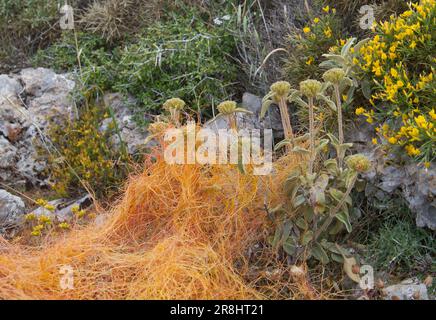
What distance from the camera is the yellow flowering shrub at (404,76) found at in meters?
3.39

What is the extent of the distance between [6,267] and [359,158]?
2064 millimetres

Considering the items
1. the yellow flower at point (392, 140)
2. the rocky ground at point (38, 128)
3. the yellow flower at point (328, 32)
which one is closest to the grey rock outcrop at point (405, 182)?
the rocky ground at point (38, 128)

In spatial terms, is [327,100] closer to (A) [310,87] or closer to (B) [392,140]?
(A) [310,87]

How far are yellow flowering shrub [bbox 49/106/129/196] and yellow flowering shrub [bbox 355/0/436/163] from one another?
2061 millimetres

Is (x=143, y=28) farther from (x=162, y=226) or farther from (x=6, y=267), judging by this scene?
(x=6, y=267)

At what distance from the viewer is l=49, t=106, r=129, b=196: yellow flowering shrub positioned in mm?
4703

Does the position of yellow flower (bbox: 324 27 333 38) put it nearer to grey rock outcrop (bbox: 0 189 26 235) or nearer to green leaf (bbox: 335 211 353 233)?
green leaf (bbox: 335 211 353 233)

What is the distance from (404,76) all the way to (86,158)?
8.28 feet

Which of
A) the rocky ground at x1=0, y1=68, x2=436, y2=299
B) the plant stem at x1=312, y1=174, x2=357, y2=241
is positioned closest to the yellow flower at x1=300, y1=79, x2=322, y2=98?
the plant stem at x1=312, y1=174, x2=357, y2=241

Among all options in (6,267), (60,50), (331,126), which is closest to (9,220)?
(6,267)

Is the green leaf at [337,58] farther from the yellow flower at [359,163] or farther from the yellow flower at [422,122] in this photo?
the yellow flower at [359,163]

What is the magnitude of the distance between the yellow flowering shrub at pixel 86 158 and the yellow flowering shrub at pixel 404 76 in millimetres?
2061

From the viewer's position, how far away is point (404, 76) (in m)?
3.46

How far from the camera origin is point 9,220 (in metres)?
4.45
